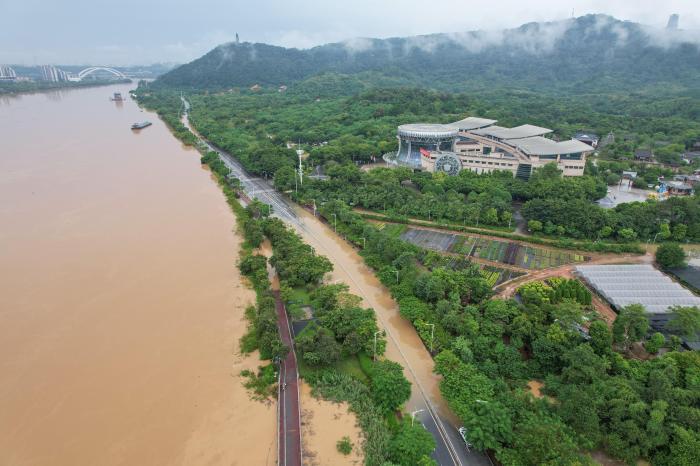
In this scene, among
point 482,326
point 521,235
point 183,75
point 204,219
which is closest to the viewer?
point 482,326

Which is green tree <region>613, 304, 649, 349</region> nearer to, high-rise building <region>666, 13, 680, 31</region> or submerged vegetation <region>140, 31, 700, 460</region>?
submerged vegetation <region>140, 31, 700, 460</region>

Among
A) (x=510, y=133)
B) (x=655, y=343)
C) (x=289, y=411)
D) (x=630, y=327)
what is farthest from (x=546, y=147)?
(x=289, y=411)

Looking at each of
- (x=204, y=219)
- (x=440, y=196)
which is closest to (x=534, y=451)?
(x=440, y=196)

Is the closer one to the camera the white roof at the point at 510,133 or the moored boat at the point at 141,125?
the white roof at the point at 510,133

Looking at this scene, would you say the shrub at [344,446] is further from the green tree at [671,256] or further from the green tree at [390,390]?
the green tree at [671,256]

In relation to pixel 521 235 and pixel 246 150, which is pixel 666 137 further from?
pixel 246 150

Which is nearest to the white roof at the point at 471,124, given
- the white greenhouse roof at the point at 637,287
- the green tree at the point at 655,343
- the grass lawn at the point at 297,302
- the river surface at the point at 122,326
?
the river surface at the point at 122,326
